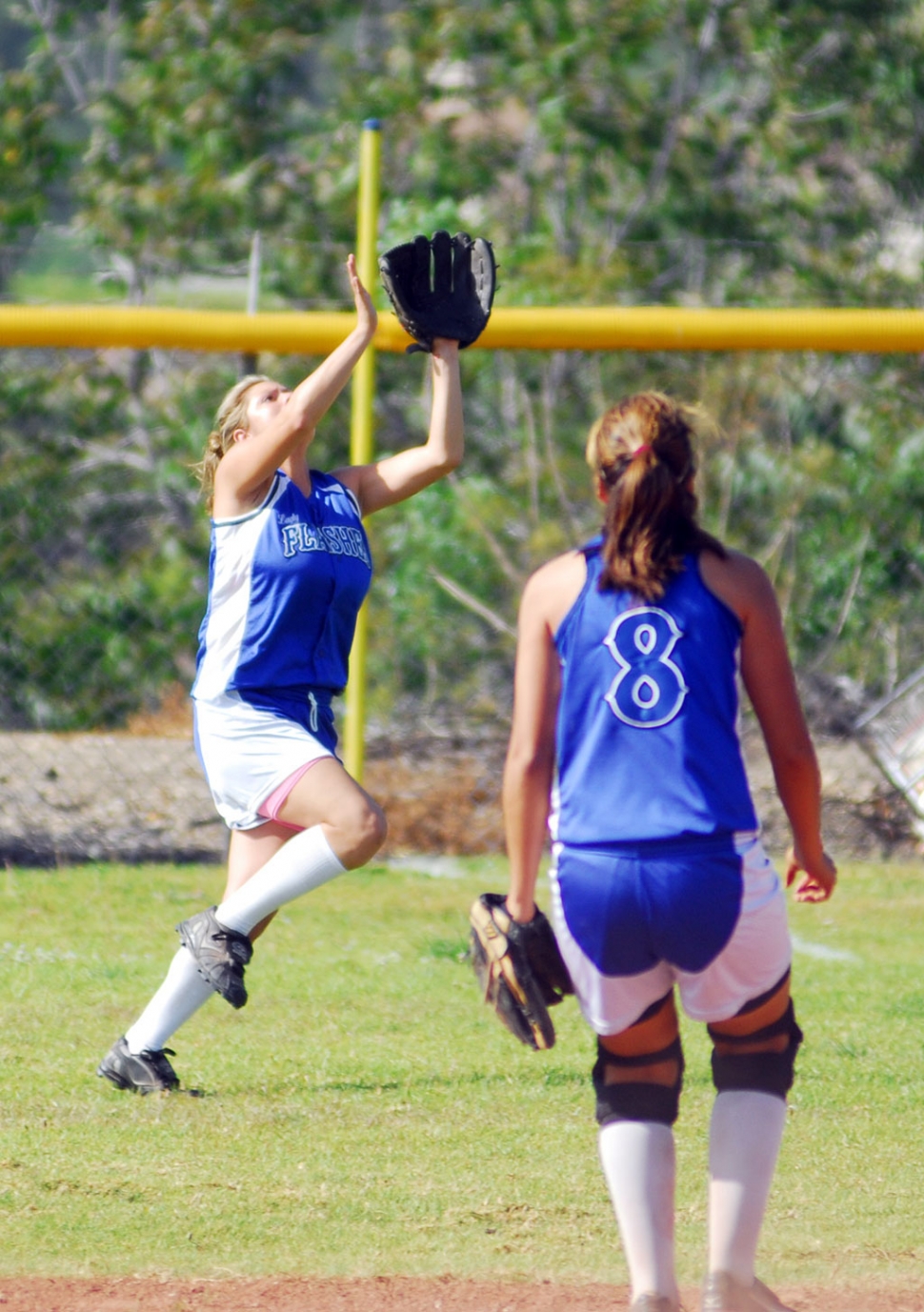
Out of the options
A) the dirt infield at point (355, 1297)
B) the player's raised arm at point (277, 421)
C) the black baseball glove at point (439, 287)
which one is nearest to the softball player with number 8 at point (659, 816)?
the dirt infield at point (355, 1297)

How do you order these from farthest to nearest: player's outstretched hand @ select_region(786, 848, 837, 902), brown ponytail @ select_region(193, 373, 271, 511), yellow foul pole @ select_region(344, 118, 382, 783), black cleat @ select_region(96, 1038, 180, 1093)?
yellow foul pole @ select_region(344, 118, 382, 783)
brown ponytail @ select_region(193, 373, 271, 511)
black cleat @ select_region(96, 1038, 180, 1093)
player's outstretched hand @ select_region(786, 848, 837, 902)

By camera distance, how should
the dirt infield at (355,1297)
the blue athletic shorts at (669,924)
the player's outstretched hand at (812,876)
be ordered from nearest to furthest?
1. the blue athletic shorts at (669,924)
2. the player's outstretched hand at (812,876)
3. the dirt infield at (355,1297)

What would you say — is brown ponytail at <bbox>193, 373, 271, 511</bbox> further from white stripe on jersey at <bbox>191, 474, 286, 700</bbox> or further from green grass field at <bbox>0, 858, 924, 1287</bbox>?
green grass field at <bbox>0, 858, 924, 1287</bbox>

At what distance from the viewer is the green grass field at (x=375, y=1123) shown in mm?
3570

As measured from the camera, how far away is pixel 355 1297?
329cm

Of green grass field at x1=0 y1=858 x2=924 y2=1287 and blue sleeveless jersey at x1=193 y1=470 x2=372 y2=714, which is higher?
blue sleeveless jersey at x1=193 y1=470 x2=372 y2=714

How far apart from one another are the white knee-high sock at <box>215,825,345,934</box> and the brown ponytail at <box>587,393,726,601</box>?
1700mm

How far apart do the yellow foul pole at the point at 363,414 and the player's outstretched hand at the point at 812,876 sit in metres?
4.50

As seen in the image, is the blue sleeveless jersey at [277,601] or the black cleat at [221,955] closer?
the black cleat at [221,955]

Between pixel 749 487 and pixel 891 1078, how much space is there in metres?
4.21

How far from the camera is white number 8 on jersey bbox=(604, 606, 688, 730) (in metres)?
2.87

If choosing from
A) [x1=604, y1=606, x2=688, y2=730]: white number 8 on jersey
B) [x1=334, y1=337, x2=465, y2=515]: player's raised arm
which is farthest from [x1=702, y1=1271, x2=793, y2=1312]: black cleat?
[x1=334, y1=337, x2=465, y2=515]: player's raised arm

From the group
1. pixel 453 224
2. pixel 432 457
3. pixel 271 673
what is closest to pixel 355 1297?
pixel 271 673

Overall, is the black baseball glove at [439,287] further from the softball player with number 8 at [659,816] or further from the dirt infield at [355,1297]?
the dirt infield at [355,1297]
